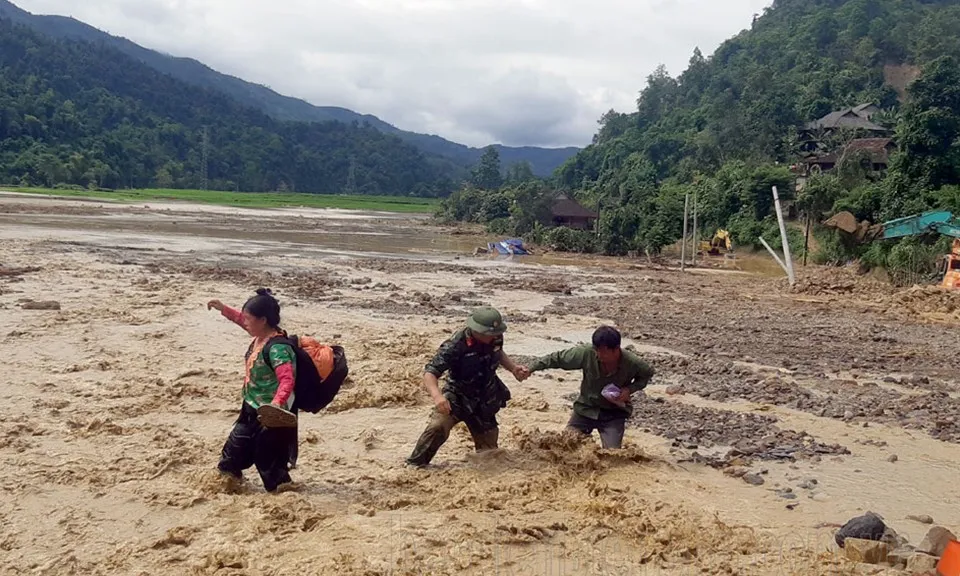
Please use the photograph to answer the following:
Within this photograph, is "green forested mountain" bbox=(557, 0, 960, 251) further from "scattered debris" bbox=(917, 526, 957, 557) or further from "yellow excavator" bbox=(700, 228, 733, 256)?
"scattered debris" bbox=(917, 526, 957, 557)

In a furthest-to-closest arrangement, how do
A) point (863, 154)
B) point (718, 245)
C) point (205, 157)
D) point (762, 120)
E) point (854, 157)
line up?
point (205, 157), point (762, 120), point (863, 154), point (854, 157), point (718, 245)

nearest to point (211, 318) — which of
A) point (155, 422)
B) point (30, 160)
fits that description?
point (155, 422)

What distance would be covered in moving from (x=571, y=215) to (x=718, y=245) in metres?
12.9

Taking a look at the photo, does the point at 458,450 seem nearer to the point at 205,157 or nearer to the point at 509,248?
the point at 509,248

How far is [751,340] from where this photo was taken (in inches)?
530

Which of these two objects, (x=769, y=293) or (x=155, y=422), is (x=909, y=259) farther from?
(x=155, y=422)

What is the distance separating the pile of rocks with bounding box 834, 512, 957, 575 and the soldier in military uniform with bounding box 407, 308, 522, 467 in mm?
2521

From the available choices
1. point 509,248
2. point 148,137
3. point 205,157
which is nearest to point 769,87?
point 509,248

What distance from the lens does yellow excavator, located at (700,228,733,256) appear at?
39.9 m

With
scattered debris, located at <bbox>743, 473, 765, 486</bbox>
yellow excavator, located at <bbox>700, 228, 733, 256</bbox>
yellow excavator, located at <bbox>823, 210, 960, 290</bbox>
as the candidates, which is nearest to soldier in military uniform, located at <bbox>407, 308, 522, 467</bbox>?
scattered debris, located at <bbox>743, 473, 765, 486</bbox>

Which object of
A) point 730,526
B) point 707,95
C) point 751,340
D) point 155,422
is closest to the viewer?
→ point 730,526

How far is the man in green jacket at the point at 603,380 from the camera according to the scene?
20.0 ft

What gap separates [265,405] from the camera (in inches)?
191

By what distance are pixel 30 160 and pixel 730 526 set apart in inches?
3762
